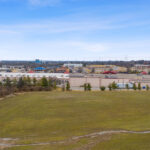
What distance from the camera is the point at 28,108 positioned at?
23.1 meters

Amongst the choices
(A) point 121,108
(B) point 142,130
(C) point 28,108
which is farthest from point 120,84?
(B) point 142,130

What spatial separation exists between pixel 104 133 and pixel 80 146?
297 cm

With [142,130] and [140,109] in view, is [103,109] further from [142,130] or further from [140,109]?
[142,130]

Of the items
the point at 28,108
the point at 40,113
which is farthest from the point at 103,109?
the point at 28,108

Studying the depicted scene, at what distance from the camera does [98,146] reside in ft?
39.3

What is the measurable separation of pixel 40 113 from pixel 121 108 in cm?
921

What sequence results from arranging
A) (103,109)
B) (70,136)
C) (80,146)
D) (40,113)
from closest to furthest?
(80,146) < (70,136) < (40,113) < (103,109)

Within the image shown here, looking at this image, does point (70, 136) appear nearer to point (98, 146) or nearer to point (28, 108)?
point (98, 146)

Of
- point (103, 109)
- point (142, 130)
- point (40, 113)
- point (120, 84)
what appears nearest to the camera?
point (142, 130)

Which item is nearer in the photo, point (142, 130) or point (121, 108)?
point (142, 130)

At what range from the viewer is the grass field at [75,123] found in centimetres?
1241

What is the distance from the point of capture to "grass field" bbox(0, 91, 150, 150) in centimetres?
→ 1241

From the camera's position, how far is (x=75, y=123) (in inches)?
681

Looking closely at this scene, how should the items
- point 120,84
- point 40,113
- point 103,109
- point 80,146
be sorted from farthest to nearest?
1. point 120,84
2. point 103,109
3. point 40,113
4. point 80,146
